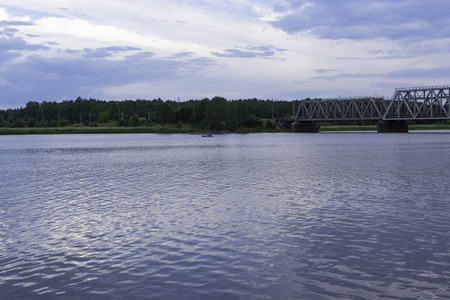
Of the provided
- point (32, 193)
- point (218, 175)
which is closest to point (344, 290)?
point (32, 193)

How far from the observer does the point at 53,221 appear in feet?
82.7

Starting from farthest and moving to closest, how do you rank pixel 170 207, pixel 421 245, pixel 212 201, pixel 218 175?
1. pixel 218 175
2. pixel 212 201
3. pixel 170 207
4. pixel 421 245

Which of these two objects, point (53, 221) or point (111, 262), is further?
point (53, 221)

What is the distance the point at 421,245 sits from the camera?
1912 centimetres

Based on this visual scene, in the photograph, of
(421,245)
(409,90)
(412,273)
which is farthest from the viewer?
(409,90)

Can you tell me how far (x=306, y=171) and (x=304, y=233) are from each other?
30475mm

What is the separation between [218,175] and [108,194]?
15.6m

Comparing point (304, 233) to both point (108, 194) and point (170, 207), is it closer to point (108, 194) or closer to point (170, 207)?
point (170, 207)

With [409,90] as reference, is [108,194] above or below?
below

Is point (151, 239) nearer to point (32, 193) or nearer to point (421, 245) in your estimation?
point (421, 245)

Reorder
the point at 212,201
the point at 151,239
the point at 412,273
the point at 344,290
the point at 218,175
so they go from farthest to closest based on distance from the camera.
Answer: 1. the point at 218,175
2. the point at 212,201
3. the point at 151,239
4. the point at 412,273
5. the point at 344,290

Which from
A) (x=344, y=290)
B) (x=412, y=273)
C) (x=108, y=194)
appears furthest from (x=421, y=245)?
(x=108, y=194)

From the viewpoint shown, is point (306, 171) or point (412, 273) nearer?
point (412, 273)

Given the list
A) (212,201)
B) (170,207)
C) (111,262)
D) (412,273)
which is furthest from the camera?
(212,201)
